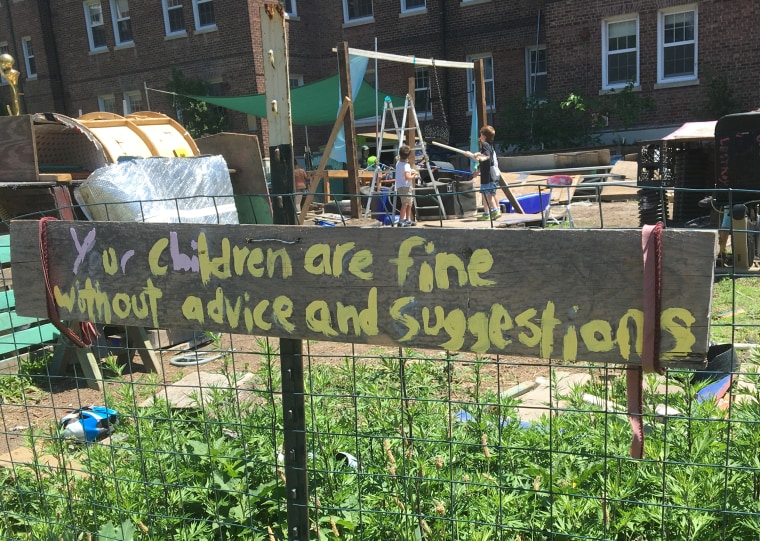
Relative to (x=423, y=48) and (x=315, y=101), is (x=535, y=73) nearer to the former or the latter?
(x=423, y=48)

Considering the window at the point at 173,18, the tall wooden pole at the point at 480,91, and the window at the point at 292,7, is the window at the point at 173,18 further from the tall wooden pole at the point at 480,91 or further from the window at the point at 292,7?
the tall wooden pole at the point at 480,91

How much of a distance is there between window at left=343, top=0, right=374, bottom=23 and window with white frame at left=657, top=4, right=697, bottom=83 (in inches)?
396

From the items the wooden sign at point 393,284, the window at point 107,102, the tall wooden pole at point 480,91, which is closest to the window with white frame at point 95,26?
the window at point 107,102

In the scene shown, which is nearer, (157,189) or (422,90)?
(157,189)

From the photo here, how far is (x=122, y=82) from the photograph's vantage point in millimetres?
25641

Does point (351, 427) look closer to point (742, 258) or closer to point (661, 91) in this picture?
point (742, 258)

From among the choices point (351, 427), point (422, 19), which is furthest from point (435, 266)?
point (422, 19)

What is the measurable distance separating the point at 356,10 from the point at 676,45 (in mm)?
11122

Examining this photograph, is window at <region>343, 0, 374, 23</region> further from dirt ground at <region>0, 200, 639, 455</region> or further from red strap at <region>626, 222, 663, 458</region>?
red strap at <region>626, 222, 663, 458</region>

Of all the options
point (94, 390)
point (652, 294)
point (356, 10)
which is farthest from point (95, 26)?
point (652, 294)

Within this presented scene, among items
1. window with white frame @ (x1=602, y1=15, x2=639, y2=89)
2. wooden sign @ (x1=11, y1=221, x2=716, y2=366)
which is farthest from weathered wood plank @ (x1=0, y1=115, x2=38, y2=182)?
window with white frame @ (x1=602, y1=15, x2=639, y2=89)

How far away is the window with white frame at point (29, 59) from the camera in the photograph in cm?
2752

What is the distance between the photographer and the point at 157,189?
268 inches

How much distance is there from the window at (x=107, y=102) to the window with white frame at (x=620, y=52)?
717 inches
